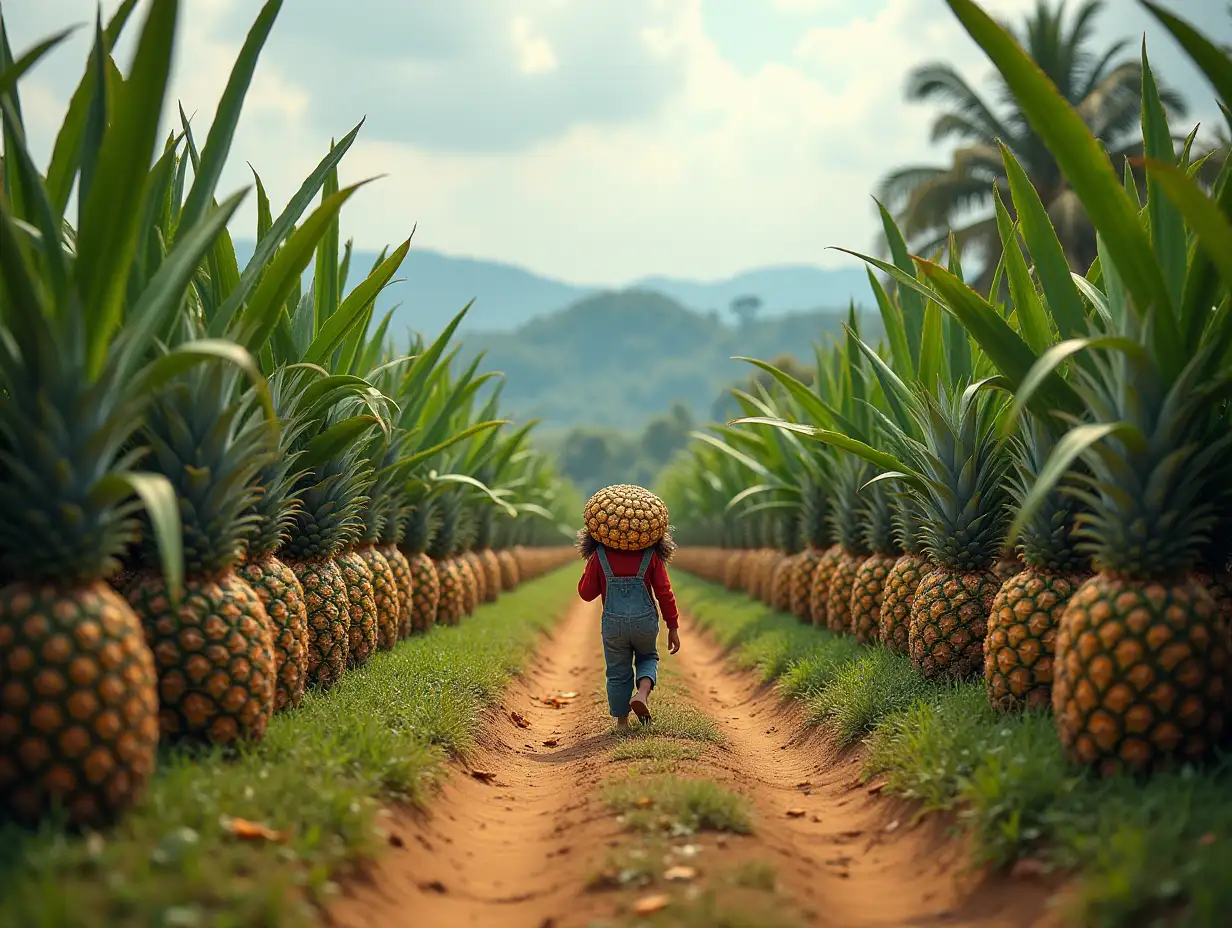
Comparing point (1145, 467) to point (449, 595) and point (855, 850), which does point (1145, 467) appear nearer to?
point (855, 850)

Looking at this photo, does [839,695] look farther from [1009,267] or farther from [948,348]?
[1009,267]

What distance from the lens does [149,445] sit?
4805mm

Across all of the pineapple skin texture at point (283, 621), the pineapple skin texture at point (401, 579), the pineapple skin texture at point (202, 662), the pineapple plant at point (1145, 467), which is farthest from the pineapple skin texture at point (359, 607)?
the pineapple plant at point (1145, 467)

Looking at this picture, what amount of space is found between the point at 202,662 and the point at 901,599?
5.36 metres

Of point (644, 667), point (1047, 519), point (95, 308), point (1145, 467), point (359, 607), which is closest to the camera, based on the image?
point (95, 308)

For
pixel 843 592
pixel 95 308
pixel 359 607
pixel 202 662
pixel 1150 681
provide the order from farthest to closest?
pixel 843 592
pixel 359 607
pixel 202 662
pixel 1150 681
pixel 95 308

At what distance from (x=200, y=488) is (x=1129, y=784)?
4411mm

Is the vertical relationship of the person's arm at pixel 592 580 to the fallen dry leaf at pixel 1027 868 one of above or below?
above

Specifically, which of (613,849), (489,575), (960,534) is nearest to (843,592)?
(960,534)

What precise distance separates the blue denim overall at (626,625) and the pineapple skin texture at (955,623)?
189 cm

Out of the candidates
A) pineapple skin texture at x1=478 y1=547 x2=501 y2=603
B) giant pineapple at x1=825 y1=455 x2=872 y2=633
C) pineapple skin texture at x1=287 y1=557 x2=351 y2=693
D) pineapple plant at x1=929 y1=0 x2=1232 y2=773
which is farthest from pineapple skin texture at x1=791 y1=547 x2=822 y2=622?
pineapple plant at x1=929 y1=0 x2=1232 y2=773

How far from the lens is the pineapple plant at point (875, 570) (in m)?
9.14

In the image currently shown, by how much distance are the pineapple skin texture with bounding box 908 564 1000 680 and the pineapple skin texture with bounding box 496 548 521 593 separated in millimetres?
13838

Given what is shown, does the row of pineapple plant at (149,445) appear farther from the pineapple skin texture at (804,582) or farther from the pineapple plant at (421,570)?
the pineapple skin texture at (804,582)
